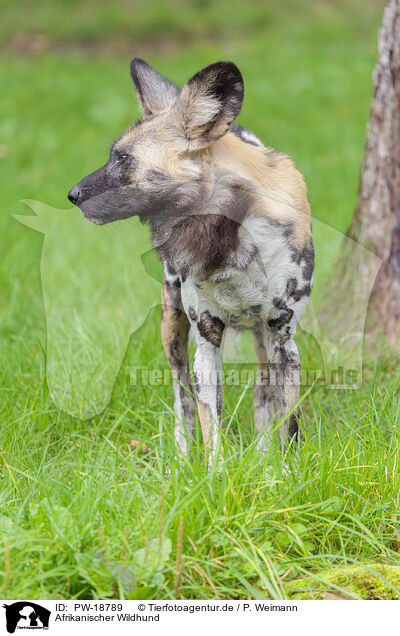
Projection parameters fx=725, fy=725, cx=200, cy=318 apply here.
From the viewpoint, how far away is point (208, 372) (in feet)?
9.30

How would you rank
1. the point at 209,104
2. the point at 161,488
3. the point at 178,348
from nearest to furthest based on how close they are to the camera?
the point at 161,488, the point at 209,104, the point at 178,348

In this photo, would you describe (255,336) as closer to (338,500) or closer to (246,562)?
(338,500)

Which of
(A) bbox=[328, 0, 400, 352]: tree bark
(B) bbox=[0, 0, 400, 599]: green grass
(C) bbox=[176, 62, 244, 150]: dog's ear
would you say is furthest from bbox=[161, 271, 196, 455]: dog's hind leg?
(A) bbox=[328, 0, 400, 352]: tree bark

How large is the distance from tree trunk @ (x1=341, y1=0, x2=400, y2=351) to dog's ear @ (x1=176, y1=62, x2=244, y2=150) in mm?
1654

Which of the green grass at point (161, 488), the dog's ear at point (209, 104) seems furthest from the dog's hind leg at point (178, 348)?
the dog's ear at point (209, 104)

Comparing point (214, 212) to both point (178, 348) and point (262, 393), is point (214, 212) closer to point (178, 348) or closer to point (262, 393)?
point (178, 348)

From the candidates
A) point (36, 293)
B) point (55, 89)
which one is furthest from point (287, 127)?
point (36, 293)
